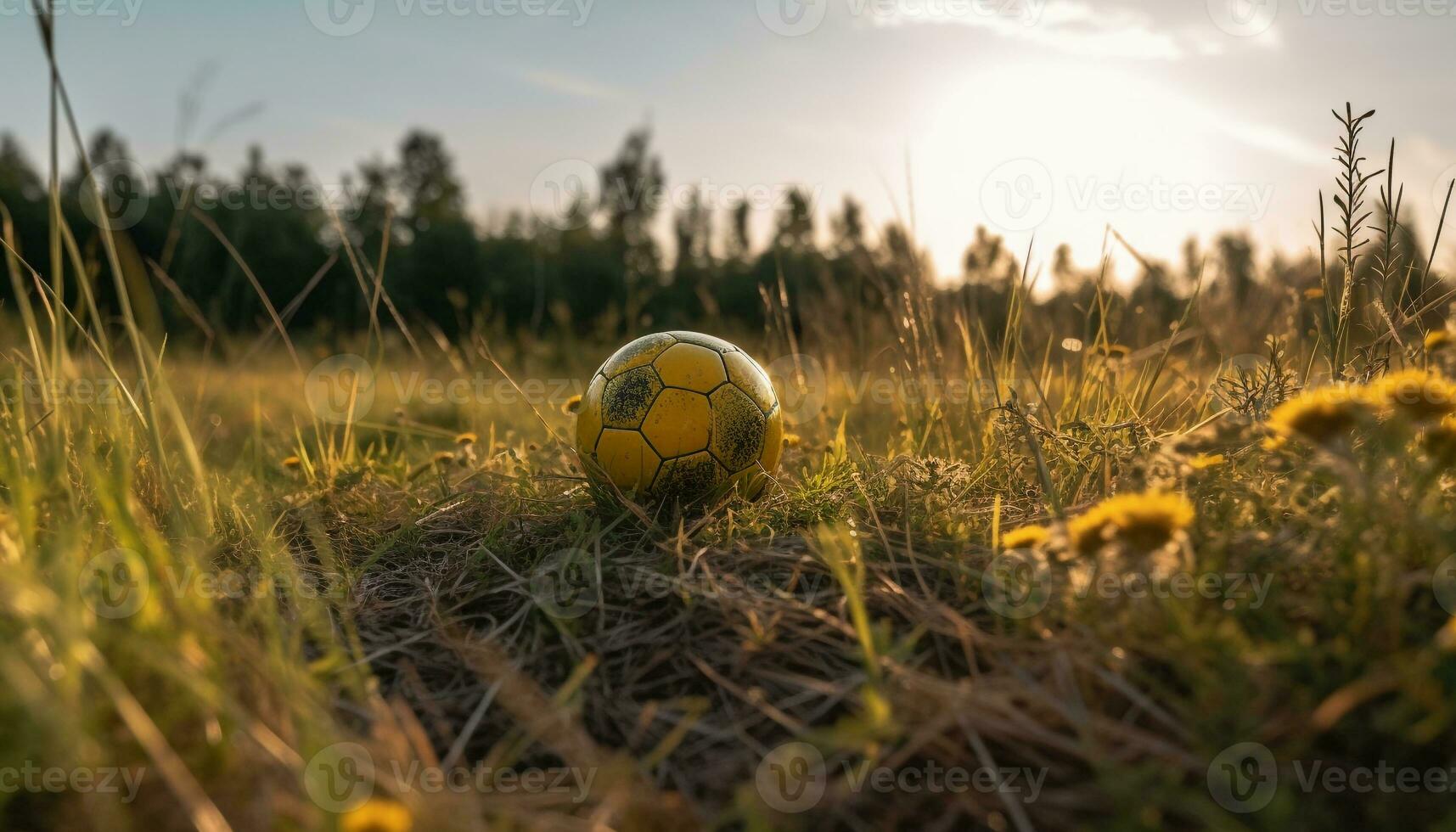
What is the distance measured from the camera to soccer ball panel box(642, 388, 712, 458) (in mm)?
2566

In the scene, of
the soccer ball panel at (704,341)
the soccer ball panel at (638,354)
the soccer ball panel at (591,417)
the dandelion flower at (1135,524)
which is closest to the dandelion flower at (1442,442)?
the dandelion flower at (1135,524)

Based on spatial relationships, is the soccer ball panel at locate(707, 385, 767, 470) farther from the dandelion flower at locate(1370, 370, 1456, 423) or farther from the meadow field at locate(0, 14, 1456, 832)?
the dandelion flower at locate(1370, 370, 1456, 423)

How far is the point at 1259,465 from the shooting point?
2.25 m

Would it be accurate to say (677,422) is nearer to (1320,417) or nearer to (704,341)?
(704,341)

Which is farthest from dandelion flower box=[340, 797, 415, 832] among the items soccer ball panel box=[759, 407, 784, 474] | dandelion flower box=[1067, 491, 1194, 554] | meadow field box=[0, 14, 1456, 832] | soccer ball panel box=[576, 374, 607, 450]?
soccer ball panel box=[759, 407, 784, 474]

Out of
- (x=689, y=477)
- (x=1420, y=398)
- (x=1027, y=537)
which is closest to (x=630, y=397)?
(x=689, y=477)

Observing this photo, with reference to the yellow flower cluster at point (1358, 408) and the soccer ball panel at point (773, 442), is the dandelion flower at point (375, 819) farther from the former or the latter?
the soccer ball panel at point (773, 442)

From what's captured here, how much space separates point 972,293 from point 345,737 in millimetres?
3031

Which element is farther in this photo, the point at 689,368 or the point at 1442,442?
the point at 689,368

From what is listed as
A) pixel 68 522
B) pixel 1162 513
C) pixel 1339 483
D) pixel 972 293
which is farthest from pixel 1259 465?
pixel 68 522

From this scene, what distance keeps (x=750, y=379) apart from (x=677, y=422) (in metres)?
0.32

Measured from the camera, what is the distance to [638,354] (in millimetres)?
2689

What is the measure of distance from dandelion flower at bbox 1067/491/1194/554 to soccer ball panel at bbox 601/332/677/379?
5.14ft

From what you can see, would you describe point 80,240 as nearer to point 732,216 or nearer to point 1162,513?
point 732,216
